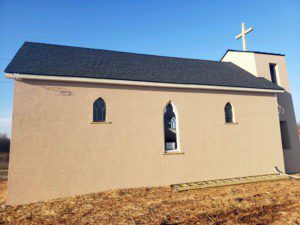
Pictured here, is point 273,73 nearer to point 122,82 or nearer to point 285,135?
point 285,135

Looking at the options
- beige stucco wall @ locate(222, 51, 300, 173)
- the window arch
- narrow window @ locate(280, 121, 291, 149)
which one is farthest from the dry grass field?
narrow window @ locate(280, 121, 291, 149)

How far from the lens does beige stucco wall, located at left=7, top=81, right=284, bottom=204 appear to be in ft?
27.1

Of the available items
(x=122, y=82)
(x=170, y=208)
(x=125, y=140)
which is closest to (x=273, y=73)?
(x=122, y=82)

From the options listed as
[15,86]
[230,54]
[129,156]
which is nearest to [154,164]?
[129,156]

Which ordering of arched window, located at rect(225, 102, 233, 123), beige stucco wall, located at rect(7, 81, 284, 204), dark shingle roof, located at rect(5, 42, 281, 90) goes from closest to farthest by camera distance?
beige stucco wall, located at rect(7, 81, 284, 204) → dark shingle roof, located at rect(5, 42, 281, 90) → arched window, located at rect(225, 102, 233, 123)

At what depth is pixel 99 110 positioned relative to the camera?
31.3 feet

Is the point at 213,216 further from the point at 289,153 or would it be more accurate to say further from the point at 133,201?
the point at 289,153

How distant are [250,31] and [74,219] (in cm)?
1901

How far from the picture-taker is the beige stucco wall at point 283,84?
13484 millimetres

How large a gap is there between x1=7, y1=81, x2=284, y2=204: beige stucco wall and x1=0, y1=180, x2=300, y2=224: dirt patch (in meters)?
0.85

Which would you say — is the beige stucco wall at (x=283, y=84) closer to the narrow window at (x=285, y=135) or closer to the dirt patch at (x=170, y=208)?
the narrow window at (x=285, y=135)

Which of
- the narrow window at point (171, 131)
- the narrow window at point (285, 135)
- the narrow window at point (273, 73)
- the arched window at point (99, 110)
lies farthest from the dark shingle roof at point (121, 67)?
the narrow window at point (285, 135)

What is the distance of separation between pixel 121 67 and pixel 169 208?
26.8 feet

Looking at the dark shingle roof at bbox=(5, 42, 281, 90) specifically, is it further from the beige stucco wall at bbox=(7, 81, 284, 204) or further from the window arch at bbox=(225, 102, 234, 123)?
the window arch at bbox=(225, 102, 234, 123)
